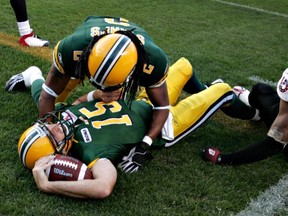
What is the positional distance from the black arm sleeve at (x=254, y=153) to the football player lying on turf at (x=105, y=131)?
36 cm

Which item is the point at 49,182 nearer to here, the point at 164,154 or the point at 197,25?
the point at 164,154

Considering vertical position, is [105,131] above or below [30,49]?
above

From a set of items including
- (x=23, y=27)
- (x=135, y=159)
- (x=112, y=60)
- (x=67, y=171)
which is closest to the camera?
(x=112, y=60)

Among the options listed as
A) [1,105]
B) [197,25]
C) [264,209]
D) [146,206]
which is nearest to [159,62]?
[146,206]

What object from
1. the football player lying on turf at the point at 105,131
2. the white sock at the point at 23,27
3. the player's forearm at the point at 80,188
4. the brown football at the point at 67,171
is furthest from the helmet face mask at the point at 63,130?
the white sock at the point at 23,27

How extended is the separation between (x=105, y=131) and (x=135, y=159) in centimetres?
25

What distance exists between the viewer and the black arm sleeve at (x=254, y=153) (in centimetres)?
288

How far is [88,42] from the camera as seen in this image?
2.59m

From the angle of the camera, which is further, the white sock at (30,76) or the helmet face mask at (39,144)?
the white sock at (30,76)

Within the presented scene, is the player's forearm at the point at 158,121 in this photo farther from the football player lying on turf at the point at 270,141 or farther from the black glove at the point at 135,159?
the football player lying on turf at the point at 270,141

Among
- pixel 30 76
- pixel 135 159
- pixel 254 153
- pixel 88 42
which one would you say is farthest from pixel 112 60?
pixel 30 76

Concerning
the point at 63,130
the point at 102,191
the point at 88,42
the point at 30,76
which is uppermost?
the point at 88,42

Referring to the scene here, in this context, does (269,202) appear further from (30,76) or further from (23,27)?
(23,27)

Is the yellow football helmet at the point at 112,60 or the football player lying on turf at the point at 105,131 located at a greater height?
the yellow football helmet at the point at 112,60
